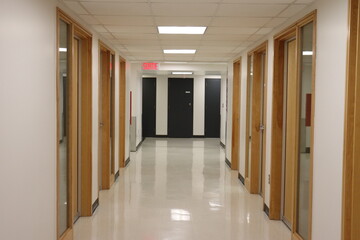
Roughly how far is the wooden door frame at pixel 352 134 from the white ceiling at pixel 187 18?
1.17 meters

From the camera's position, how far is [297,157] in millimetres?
4953

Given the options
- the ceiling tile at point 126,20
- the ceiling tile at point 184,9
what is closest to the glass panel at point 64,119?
the ceiling tile at point 126,20

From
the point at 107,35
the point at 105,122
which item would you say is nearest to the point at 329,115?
the point at 107,35

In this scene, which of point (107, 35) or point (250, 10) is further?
point (107, 35)

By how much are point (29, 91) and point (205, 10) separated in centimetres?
241

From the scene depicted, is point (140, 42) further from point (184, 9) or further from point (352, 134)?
point (352, 134)

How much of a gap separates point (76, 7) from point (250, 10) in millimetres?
2083

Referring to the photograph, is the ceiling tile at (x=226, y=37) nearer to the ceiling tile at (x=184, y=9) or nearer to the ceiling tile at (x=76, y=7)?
the ceiling tile at (x=184, y=9)

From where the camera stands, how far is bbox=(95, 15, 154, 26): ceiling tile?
5.44 meters

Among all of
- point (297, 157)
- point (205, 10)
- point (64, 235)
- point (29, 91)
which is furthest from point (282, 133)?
point (29, 91)

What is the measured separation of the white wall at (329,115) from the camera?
3.61 meters

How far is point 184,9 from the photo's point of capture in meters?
4.92

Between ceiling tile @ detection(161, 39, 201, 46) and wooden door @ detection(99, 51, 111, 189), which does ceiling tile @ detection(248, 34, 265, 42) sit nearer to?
ceiling tile @ detection(161, 39, 201, 46)

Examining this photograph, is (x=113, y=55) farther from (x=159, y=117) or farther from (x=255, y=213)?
(x=159, y=117)
